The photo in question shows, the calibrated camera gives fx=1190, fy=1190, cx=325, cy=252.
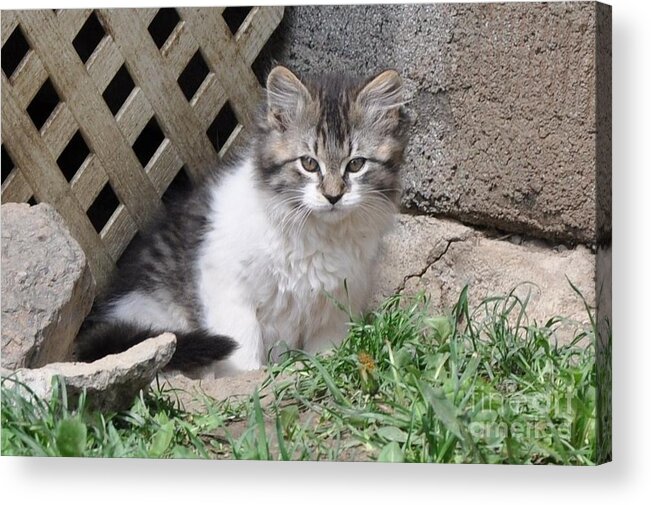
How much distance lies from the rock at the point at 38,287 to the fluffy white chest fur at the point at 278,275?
14.7 inches

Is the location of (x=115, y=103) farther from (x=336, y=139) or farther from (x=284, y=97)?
(x=336, y=139)

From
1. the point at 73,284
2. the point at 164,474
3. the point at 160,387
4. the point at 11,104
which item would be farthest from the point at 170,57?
the point at 164,474

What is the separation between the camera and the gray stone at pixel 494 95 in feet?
8.88

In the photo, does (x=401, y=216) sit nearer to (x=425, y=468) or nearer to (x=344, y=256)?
(x=344, y=256)

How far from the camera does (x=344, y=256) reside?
3184 millimetres

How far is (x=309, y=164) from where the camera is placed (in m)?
3.00

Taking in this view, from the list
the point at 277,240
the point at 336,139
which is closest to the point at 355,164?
the point at 336,139

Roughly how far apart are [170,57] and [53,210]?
52 cm

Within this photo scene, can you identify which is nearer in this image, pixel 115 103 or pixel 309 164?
pixel 309 164

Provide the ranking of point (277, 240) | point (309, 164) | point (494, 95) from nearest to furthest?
point (494, 95), point (309, 164), point (277, 240)

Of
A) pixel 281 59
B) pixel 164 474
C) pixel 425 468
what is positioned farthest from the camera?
pixel 281 59

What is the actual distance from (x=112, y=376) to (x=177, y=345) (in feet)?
0.97

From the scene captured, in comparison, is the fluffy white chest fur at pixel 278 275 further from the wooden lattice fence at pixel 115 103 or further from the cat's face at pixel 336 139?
the wooden lattice fence at pixel 115 103

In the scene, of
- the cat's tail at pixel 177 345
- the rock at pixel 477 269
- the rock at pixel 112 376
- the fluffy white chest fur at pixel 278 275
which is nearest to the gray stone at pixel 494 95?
the rock at pixel 477 269
